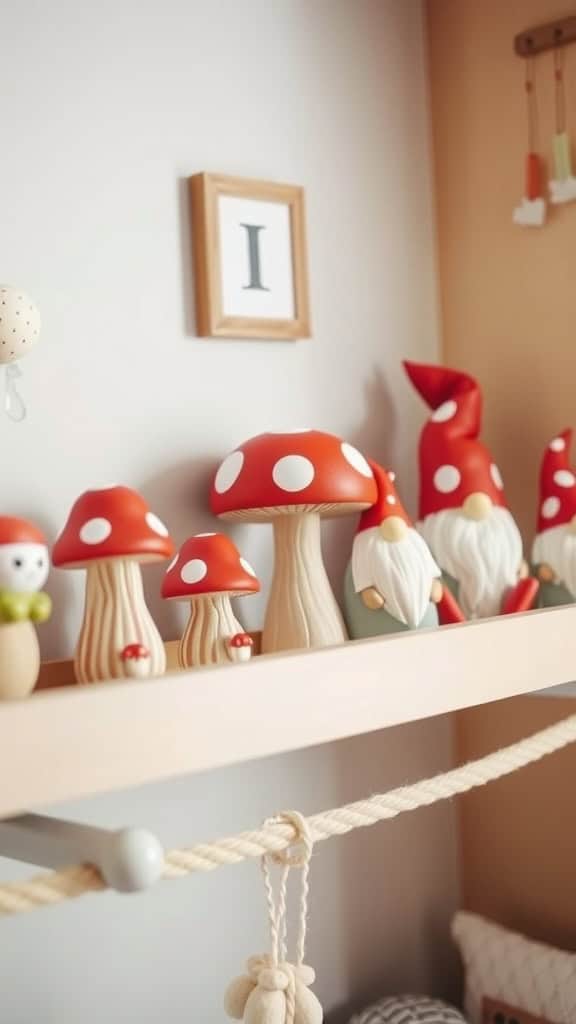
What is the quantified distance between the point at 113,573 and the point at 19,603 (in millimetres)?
153

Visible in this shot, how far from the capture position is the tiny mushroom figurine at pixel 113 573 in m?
0.94

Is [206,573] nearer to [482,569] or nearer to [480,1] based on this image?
[482,569]

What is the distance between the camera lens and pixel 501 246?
4.74ft

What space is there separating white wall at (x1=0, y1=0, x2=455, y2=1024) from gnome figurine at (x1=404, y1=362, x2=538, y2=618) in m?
0.13

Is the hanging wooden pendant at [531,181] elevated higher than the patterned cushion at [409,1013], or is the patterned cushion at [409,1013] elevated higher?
the hanging wooden pendant at [531,181]

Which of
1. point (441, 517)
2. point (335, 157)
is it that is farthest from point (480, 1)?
point (441, 517)

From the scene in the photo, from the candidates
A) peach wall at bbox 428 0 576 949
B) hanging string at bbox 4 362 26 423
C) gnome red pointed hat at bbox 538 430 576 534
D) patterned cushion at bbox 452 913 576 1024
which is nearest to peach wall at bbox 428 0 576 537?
peach wall at bbox 428 0 576 949

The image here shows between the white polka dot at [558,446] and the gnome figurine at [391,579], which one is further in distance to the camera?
the white polka dot at [558,446]

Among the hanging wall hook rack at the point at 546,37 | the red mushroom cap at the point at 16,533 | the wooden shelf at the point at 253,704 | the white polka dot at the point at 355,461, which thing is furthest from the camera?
the hanging wall hook rack at the point at 546,37

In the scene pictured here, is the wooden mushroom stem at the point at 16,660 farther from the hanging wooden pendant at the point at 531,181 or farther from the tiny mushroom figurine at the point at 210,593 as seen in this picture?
the hanging wooden pendant at the point at 531,181

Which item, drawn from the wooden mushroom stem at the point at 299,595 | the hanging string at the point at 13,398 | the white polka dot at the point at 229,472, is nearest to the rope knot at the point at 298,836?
the wooden mushroom stem at the point at 299,595

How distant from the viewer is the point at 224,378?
1289 mm

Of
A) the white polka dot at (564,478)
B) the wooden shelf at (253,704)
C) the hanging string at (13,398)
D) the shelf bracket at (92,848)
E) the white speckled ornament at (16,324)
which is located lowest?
the shelf bracket at (92,848)

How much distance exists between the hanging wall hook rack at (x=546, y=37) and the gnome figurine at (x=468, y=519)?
0.40 m
